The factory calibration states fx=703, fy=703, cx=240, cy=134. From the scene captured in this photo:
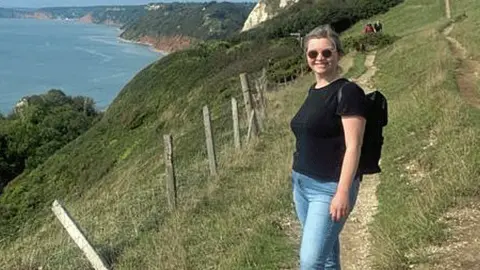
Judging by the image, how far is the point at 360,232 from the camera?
6.37 m

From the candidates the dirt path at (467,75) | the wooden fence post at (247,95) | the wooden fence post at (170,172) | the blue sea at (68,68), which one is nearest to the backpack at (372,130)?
the wooden fence post at (170,172)

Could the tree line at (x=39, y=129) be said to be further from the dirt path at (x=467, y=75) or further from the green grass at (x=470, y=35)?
the dirt path at (x=467, y=75)

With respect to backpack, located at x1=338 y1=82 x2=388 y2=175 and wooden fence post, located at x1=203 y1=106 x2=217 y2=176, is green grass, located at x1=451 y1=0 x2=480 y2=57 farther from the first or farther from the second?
backpack, located at x1=338 y1=82 x2=388 y2=175

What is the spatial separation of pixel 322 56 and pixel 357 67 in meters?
21.5

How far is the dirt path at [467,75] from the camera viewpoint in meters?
11.6

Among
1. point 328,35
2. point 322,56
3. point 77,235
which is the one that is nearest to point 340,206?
point 322,56

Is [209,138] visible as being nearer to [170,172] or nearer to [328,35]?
[170,172]

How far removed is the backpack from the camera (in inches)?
136

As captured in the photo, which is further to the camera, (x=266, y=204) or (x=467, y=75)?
(x=467, y=75)

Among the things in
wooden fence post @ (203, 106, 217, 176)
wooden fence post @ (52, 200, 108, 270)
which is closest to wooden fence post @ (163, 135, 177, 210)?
wooden fence post @ (203, 106, 217, 176)

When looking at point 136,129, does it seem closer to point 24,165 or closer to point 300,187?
point 24,165

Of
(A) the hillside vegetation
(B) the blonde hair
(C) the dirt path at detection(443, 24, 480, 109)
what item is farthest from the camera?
(C) the dirt path at detection(443, 24, 480, 109)

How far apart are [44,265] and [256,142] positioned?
5336 millimetres

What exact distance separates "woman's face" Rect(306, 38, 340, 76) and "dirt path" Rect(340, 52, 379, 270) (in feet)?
6.81
